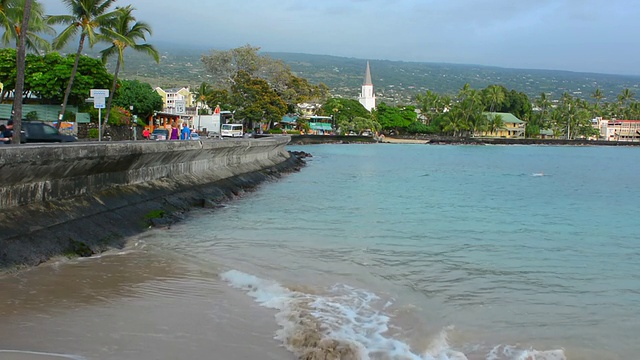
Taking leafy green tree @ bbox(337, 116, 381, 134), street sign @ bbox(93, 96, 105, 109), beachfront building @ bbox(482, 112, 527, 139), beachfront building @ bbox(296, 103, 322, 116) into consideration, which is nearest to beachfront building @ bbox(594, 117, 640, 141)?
beachfront building @ bbox(482, 112, 527, 139)

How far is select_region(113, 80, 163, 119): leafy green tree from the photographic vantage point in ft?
195

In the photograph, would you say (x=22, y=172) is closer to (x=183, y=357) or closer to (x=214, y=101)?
(x=183, y=357)

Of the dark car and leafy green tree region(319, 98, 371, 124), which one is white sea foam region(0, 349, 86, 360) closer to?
the dark car

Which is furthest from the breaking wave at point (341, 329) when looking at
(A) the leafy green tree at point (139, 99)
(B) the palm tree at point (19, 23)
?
Result: (A) the leafy green tree at point (139, 99)

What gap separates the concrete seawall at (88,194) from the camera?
1036cm

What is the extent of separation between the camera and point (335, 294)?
30.3 feet

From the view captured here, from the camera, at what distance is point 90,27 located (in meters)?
32.1

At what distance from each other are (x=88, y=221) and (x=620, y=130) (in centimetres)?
19183

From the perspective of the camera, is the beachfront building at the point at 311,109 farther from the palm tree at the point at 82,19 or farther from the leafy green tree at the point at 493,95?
the palm tree at the point at 82,19

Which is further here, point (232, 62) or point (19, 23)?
point (232, 62)

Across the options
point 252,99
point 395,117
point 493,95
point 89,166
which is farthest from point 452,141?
point 89,166

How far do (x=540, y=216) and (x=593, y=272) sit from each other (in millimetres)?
9702

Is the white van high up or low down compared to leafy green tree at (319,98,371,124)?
down

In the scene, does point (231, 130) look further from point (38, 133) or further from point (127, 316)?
point (127, 316)
